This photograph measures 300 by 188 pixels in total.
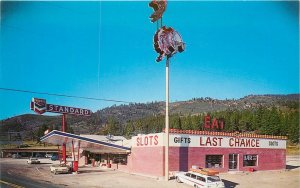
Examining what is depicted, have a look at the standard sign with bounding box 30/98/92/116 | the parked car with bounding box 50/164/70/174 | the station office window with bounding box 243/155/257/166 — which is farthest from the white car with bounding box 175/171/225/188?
the standard sign with bounding box 30/98/92/116

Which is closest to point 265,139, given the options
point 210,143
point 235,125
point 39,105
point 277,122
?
point 210,143

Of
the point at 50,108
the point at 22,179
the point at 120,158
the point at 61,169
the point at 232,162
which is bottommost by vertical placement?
the point at 22,179

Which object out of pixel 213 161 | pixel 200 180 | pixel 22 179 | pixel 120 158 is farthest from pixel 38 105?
pixel 200 180

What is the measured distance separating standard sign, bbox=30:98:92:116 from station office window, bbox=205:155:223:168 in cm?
2698

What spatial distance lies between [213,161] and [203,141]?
2.98 metres

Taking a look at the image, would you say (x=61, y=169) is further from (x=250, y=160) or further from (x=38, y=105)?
(x=250, y=160)

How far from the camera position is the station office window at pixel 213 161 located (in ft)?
137

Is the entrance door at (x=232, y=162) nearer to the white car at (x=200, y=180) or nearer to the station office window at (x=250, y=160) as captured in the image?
the station office window at (x=250, y=160)

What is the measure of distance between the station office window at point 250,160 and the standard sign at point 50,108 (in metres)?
29.7

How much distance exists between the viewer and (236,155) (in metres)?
44.4

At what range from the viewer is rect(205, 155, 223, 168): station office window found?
4188 centimetres

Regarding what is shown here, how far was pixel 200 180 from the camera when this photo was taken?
32469 mm

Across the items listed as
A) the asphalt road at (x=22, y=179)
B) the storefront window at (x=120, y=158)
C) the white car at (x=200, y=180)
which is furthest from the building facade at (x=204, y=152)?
the asphalt road at (x=22, y=179)

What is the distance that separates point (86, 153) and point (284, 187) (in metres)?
35.5
